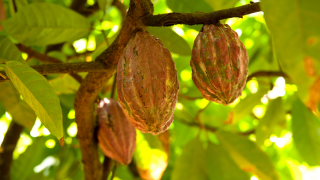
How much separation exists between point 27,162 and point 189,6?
1437 millimetres

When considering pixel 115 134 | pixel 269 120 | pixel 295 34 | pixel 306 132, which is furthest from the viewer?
pixel 269 120

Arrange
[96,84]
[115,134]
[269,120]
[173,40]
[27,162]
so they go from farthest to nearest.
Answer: [27,162] < [269,120] < [173,40] < [115,134] < [96,84]

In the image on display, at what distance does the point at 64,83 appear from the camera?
126cm

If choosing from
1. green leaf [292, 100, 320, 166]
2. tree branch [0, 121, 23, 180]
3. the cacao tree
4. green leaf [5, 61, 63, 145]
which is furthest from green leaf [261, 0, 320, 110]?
tree branch [0, 121, 23, 180]

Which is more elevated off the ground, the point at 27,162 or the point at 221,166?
the point at 221,166

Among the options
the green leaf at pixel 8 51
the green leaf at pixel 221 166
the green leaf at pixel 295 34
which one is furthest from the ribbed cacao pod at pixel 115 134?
the green leaf at pixel 295 34

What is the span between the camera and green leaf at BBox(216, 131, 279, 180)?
1.26 metres

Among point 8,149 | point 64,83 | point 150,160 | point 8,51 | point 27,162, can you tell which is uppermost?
point 8,51

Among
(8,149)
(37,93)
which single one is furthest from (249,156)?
(8,149)

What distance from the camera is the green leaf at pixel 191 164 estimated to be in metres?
1.36

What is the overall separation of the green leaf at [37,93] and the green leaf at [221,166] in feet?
2.92

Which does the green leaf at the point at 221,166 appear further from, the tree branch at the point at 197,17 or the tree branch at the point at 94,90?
the tree branch at the point at 197,17

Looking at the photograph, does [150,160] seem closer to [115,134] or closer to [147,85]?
[115,134]

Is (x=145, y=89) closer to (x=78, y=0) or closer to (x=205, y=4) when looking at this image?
(x=205, y=4)
